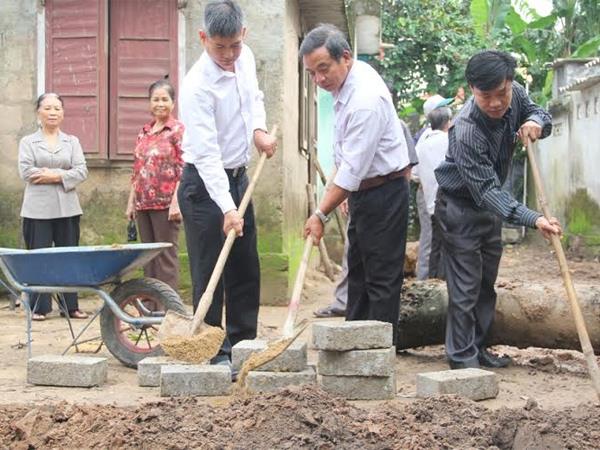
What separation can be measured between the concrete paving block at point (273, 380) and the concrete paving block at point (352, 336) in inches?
7.3

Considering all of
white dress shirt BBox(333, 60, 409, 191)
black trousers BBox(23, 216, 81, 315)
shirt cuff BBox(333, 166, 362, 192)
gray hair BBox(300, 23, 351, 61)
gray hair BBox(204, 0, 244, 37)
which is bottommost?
black trousers BBox(23, 216, 81, 315)

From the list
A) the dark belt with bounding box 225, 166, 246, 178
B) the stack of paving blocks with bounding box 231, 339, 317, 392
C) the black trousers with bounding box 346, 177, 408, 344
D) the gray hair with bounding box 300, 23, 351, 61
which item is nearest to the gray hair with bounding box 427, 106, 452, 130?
the black trousers with bounding box 346, 177, 408, 344

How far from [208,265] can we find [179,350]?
519 mm

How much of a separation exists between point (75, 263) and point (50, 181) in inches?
88.1

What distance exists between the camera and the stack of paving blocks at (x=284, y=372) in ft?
14.6

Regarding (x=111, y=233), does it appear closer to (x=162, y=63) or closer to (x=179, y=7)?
(x=162, y=63)

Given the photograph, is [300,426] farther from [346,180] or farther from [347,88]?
[347,88]

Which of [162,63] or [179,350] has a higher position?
[162,63]

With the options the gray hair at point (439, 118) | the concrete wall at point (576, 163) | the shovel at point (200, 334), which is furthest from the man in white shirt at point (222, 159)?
the concrete wall at point (576, 163)

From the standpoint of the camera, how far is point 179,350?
4.90 m

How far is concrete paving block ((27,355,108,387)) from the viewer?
504 cm

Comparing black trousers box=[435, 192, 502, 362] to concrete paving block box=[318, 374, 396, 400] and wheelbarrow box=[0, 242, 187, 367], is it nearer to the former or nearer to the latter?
concrete paving block box=[318, 374, 396, 400]

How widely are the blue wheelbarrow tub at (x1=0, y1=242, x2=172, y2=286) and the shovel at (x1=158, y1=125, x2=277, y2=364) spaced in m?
0.72

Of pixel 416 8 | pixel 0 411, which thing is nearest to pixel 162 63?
pixel 0 411
